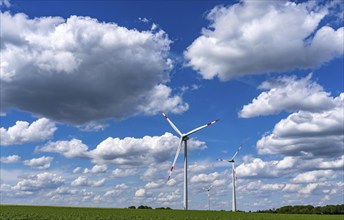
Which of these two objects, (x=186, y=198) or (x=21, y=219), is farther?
(x=186, y=198)

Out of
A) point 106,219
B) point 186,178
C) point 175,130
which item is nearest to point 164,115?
point 175,130

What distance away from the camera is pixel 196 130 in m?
110

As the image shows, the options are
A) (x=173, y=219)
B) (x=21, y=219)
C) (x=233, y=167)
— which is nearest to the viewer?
(x=21, y=219)

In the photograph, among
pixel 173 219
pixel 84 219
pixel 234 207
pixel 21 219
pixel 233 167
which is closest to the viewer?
pixel 21 219

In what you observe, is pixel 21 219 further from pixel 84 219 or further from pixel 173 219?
pixel 173 219

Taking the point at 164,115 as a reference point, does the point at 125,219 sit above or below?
below

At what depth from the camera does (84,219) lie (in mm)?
64500

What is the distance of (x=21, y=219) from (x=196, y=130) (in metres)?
59.5

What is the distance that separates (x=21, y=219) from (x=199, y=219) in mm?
30232

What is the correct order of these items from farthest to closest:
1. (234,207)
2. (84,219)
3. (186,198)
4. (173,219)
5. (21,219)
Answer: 1. (234,207)
2. (186,198)
3. (173,219)
4. (84,219)
5. (21,219)

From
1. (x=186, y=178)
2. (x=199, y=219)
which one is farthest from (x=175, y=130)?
(x=199, y=219)

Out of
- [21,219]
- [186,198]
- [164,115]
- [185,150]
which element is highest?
[164,115]

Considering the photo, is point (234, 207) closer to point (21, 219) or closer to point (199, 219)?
point (199, 219)

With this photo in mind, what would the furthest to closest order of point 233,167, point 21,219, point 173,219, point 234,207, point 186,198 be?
point 233,167, point 234,207, point 186,198, point 173,219, point 21,219
